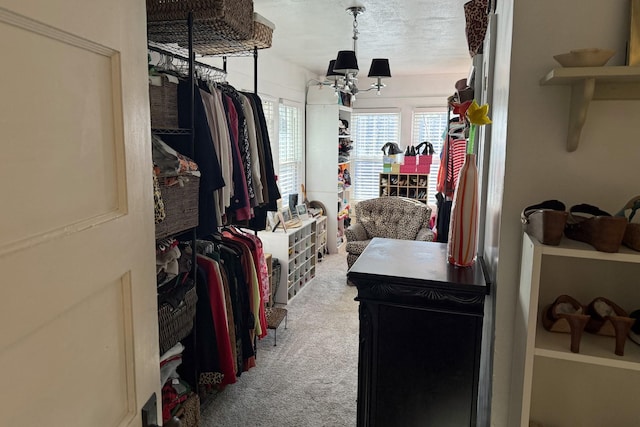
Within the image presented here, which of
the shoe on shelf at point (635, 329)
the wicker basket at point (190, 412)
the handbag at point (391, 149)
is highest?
the handbag at point (391, 149)

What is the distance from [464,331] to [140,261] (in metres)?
1.08

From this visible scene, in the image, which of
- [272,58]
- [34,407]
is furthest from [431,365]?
[272,58]

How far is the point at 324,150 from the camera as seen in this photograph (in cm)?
608

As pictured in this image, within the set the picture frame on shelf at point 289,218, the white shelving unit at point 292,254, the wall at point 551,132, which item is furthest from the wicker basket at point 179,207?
the picture frame on shelf at point 289,218

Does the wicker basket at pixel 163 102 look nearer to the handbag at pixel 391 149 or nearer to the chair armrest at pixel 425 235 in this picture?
the chair armrest at pixel 425 235

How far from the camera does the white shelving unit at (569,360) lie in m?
1.08

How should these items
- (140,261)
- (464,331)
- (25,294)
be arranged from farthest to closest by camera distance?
(464,331)
(140,261)
(25,294)

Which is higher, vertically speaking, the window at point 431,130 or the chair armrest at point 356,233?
the window at point 431,130

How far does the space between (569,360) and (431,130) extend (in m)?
6.07

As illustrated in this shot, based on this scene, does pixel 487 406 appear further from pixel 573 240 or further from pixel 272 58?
pixel 272 58

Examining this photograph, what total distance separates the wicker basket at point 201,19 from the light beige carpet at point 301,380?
216 centimetres

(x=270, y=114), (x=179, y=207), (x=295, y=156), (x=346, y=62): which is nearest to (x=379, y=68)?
(x=346, y=62)

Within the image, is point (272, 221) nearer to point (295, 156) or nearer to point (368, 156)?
point (295, 156)

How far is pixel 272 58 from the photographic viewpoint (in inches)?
193
